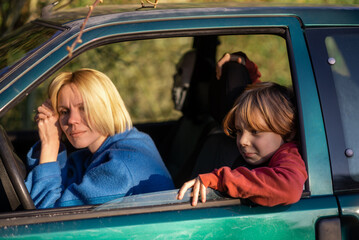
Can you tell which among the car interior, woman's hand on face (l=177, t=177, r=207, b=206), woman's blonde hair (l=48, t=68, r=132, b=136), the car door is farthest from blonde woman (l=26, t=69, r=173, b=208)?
the car door

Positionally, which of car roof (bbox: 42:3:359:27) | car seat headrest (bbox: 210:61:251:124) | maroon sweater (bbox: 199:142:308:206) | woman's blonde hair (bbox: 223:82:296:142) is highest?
car roof (bbox: 42:3:359:27)

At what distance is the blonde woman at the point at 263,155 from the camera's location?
1767 mm

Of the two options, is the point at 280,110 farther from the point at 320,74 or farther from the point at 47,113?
the point at 47,113

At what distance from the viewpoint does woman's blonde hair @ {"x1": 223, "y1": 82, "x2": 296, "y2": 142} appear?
2.01 metres

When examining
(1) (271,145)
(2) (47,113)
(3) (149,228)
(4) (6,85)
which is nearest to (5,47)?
(2) (47,113)

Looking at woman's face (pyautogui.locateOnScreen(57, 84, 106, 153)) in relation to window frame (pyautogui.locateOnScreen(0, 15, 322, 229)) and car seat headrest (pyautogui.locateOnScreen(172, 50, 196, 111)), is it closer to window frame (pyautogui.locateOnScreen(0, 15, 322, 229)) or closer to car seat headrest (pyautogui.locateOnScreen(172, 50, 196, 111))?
window frame (pyautogui.locateOnScreen(0, 15, 322, 229))

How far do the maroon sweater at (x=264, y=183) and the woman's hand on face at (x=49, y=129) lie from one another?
776 millimetres

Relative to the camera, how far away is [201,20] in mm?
1965

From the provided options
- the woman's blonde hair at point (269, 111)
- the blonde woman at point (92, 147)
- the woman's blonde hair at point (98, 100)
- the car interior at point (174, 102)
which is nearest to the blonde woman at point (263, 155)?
the woman's blonde hair at point (269, 111)

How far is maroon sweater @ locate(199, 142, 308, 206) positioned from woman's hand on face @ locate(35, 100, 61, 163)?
776mm

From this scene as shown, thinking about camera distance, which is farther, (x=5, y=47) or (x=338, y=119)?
(x=5, y=47)

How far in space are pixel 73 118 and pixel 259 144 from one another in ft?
2.67

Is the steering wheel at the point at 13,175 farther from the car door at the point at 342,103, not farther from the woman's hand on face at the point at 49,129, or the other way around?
the car door at the point at 342,103

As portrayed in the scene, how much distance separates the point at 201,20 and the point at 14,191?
37.6 inches
